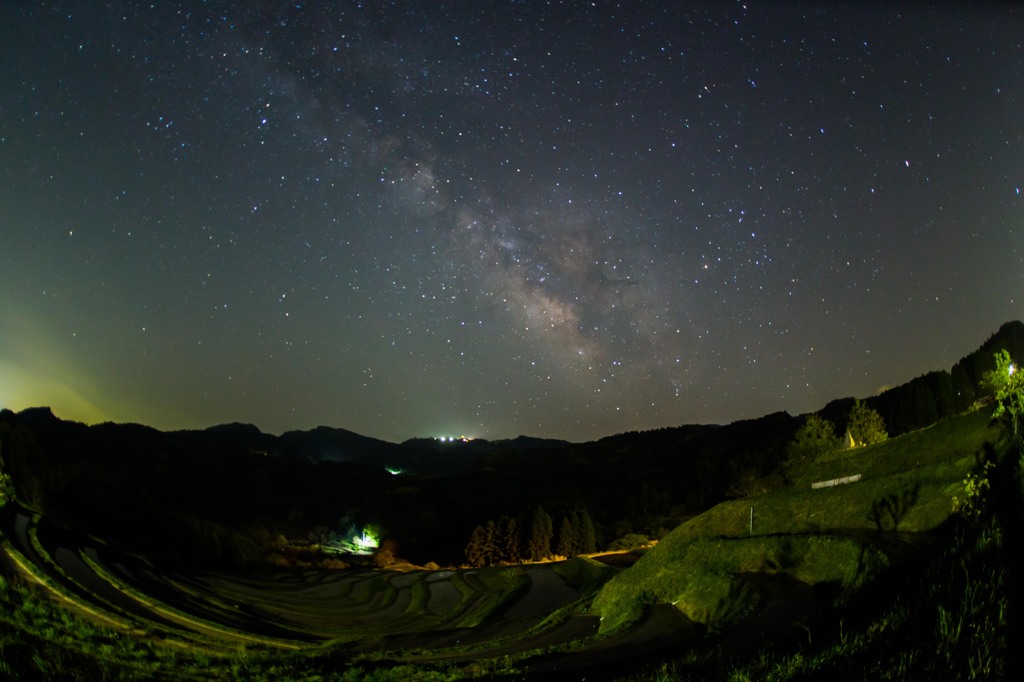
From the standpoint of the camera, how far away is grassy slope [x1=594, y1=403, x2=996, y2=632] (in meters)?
19.7

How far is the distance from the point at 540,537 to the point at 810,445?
131ft

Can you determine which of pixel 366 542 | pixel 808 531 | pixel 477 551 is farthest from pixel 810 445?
pixel 366 542

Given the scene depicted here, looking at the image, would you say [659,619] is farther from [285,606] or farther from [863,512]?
[285,606]

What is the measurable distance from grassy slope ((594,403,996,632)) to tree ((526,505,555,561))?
50882mm

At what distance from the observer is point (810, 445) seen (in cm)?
6800

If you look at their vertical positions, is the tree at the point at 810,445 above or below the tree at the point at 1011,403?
below

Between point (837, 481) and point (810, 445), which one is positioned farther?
point (810, 445)

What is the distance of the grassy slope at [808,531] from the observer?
19688mm

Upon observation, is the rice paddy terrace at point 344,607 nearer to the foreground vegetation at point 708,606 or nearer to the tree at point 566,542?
the foreground vegetation at point 708,606

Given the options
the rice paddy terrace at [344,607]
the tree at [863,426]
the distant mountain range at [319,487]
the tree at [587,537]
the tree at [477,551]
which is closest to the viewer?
the rice paddy terrace at [344,607]

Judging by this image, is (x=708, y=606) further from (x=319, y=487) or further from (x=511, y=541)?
(x=319, y=487)

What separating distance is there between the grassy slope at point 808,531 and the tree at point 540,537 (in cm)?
5088

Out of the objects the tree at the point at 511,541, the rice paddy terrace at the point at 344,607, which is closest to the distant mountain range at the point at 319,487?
the tree at the point at 511,541

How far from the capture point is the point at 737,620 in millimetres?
17234
